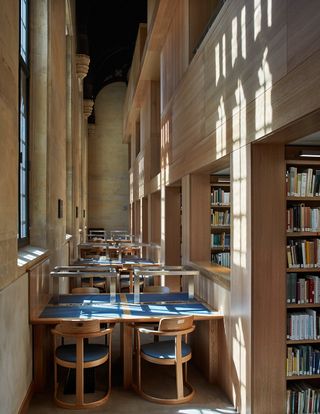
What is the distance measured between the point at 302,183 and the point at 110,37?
15680mm

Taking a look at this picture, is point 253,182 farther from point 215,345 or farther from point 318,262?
point 215,345

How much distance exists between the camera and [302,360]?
358 centimetres

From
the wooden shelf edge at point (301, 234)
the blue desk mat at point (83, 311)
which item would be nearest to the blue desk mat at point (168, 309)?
the blue desk mat at point (83, 311)

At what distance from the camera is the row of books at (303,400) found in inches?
139

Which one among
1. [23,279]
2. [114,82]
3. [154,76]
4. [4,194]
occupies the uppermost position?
[114,82]

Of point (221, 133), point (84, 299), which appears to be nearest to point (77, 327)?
point (84, 299)

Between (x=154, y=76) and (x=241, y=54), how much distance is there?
7.17 metres

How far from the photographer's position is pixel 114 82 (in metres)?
19.9

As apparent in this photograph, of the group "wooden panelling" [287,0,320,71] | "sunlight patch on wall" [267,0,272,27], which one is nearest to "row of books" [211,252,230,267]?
"sunlight patch on wall" [267,0,272,27]

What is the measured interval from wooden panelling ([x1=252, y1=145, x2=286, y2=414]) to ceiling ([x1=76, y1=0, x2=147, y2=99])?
1204 centimetres

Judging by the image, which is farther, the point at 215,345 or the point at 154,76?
the point at 154,76

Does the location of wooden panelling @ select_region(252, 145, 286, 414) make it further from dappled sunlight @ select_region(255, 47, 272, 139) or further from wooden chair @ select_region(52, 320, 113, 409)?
wooden chair @ select_region(52, 320, 113, 409)

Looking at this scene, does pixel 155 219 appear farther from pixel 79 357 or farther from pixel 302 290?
pixel 302 290

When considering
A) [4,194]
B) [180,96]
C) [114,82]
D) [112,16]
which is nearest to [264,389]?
[4,194]
